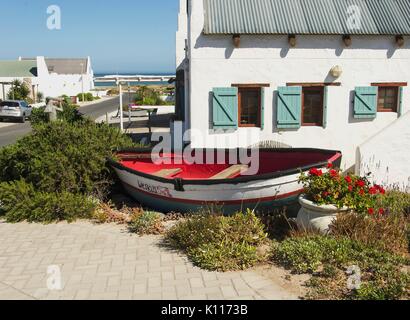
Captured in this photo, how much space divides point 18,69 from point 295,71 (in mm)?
48113

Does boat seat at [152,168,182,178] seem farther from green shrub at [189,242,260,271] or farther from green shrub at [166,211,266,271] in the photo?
green shrub at [189,242,260,271]

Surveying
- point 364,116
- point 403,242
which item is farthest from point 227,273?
point 364,116

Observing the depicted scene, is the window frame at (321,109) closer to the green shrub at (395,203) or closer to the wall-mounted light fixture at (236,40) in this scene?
the wall-mounted light fixture at (236,40)

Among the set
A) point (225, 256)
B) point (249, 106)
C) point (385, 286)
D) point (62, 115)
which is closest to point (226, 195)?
point (225, 256)

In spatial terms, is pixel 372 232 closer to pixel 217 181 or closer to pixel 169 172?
pixel 217 181

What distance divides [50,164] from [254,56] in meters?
6.44

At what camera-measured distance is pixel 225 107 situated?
39.3 feet

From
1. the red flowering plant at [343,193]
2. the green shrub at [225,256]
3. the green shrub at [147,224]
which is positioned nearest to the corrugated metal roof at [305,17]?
the green shrub at [147,224]

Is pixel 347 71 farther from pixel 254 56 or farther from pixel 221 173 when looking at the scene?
pixel 221 173

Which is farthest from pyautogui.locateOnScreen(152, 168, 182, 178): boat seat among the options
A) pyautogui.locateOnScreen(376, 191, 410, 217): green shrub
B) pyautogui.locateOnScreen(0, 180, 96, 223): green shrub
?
pyautogui.locateOnScreen(376, 191, 410, 217): green shrub

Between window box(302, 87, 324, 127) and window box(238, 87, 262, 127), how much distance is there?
137cm

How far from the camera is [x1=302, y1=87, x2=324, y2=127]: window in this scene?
40.7 feet

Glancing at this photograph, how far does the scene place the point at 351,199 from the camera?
655cm

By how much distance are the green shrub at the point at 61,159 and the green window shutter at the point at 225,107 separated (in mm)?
3306
